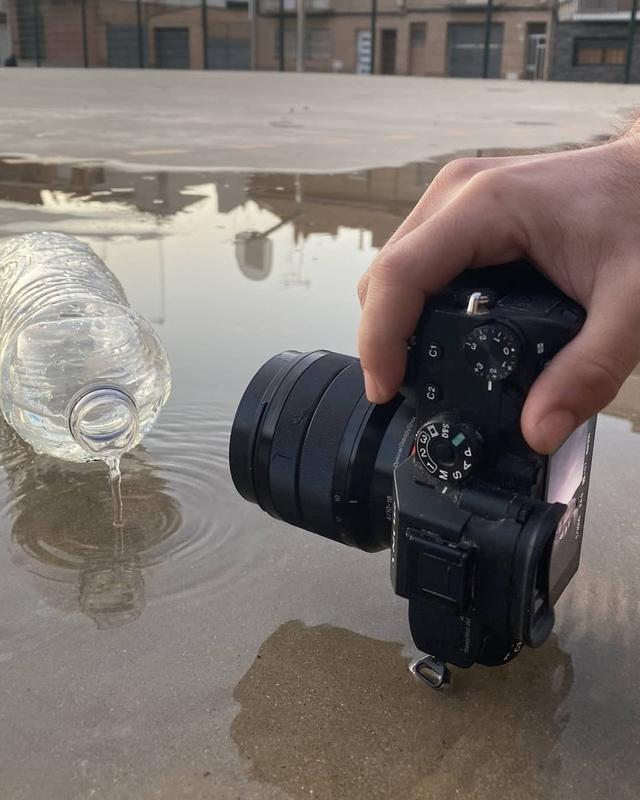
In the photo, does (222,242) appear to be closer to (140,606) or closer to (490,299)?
(140,606)

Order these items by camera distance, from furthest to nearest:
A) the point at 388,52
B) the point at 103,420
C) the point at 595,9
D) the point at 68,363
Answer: the point at 388,52 → the point at 595,9 → the point at 68,363 → the point at 103,420

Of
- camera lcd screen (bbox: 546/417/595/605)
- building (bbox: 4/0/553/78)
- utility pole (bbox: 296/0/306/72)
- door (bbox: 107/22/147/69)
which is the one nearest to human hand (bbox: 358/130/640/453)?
camera lcd screen (bbox: 546/417/595/605)

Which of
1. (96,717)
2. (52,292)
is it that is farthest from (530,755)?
(52,292)

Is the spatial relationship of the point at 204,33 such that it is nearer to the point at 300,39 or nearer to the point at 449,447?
the point at 300,39

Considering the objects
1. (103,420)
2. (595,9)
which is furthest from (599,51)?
(103,420)

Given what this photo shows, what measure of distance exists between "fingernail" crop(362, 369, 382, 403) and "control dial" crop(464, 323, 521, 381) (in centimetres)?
14

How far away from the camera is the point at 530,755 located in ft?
3.55

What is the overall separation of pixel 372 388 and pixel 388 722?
1.35 feet

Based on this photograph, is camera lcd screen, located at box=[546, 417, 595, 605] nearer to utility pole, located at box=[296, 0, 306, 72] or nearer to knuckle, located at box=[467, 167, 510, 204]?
knuckle, located at box=[467, 167, 510, 204]

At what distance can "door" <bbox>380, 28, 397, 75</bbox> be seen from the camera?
74.5ft

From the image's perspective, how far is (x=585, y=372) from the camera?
36.3 inches

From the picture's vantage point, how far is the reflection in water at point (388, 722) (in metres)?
1.04

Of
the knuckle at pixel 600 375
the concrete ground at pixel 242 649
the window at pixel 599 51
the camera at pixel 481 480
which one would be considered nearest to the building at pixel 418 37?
the window at pixel 599 51

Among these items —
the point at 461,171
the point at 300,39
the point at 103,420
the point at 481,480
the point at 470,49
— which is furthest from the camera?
the point at 300,39
